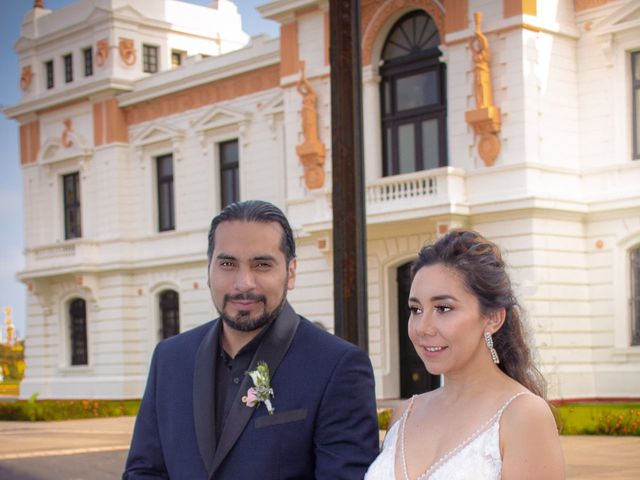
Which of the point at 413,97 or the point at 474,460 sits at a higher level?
the point at 413,97

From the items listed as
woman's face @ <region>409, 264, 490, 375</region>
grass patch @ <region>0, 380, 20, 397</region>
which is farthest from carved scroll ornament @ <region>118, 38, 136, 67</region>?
woman's face @ <region>409, 264, 490, 375</region>

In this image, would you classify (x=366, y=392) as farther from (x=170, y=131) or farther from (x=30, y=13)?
(x=30, y=13)

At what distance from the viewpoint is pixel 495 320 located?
10.2ft

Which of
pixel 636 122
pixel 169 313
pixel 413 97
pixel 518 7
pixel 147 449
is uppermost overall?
pixel 518 7

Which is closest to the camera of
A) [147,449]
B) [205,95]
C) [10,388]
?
[147,449]

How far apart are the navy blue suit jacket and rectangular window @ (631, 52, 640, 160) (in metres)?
16.8

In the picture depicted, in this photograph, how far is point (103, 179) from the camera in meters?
28.9

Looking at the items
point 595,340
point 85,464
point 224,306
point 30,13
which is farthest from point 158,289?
point 224,306

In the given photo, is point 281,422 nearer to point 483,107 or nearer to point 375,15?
point 483,107

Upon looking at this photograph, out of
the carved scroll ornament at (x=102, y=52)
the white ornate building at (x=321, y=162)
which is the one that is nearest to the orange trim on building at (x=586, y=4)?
the white ornate building at (x=321, y=162)

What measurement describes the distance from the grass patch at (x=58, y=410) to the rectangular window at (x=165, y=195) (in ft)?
24.1

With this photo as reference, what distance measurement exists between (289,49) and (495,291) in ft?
68.0

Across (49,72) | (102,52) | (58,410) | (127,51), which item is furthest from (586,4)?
(49,72)

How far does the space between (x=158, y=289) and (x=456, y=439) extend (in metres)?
25.3
